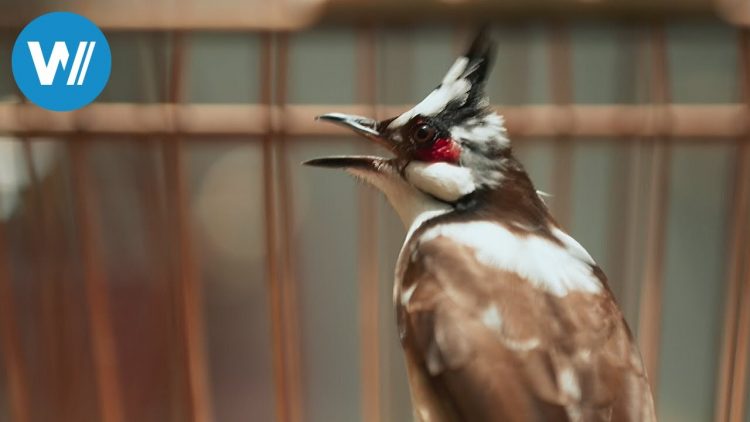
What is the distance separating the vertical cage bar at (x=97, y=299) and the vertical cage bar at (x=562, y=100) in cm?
42

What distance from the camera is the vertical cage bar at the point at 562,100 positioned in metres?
0.76

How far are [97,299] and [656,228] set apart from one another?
20.2 inches

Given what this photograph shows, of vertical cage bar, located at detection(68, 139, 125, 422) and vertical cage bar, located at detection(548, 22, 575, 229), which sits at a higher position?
vertical cage bar, located at detection(548, 22, 575, 229)

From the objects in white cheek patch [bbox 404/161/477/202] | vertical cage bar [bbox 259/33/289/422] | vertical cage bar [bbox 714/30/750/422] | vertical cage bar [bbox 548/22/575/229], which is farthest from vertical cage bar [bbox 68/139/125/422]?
vertical cage bar [bbox 714/30/750/422]

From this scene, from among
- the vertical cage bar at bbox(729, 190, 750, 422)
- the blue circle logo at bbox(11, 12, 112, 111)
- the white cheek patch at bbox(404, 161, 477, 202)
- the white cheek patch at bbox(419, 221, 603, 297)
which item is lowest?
the vertical cage bar at bbox(729, 190, 750, 422)

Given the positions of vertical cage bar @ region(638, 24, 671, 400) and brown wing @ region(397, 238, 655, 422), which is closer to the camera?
brown wing @ region(397, 238, 655, 422)

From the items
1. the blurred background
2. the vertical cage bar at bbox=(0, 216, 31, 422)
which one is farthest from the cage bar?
the vertical cage bar at bbox=(0, 216, 31, 422)

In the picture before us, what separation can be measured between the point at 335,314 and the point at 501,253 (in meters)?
0.26

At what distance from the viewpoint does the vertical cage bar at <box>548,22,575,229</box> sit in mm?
756

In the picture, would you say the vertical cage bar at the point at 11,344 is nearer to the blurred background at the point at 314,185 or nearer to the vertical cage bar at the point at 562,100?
the blurred background at the point at 314,185

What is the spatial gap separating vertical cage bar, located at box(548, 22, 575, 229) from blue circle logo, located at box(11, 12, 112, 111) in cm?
38

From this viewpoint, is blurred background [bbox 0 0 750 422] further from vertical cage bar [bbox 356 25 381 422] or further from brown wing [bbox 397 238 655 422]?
brown wing [bbox 397 238 655 422]

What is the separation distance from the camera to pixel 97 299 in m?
0.83

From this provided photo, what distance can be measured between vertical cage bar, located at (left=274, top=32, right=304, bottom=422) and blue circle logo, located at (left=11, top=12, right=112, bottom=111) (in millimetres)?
149
